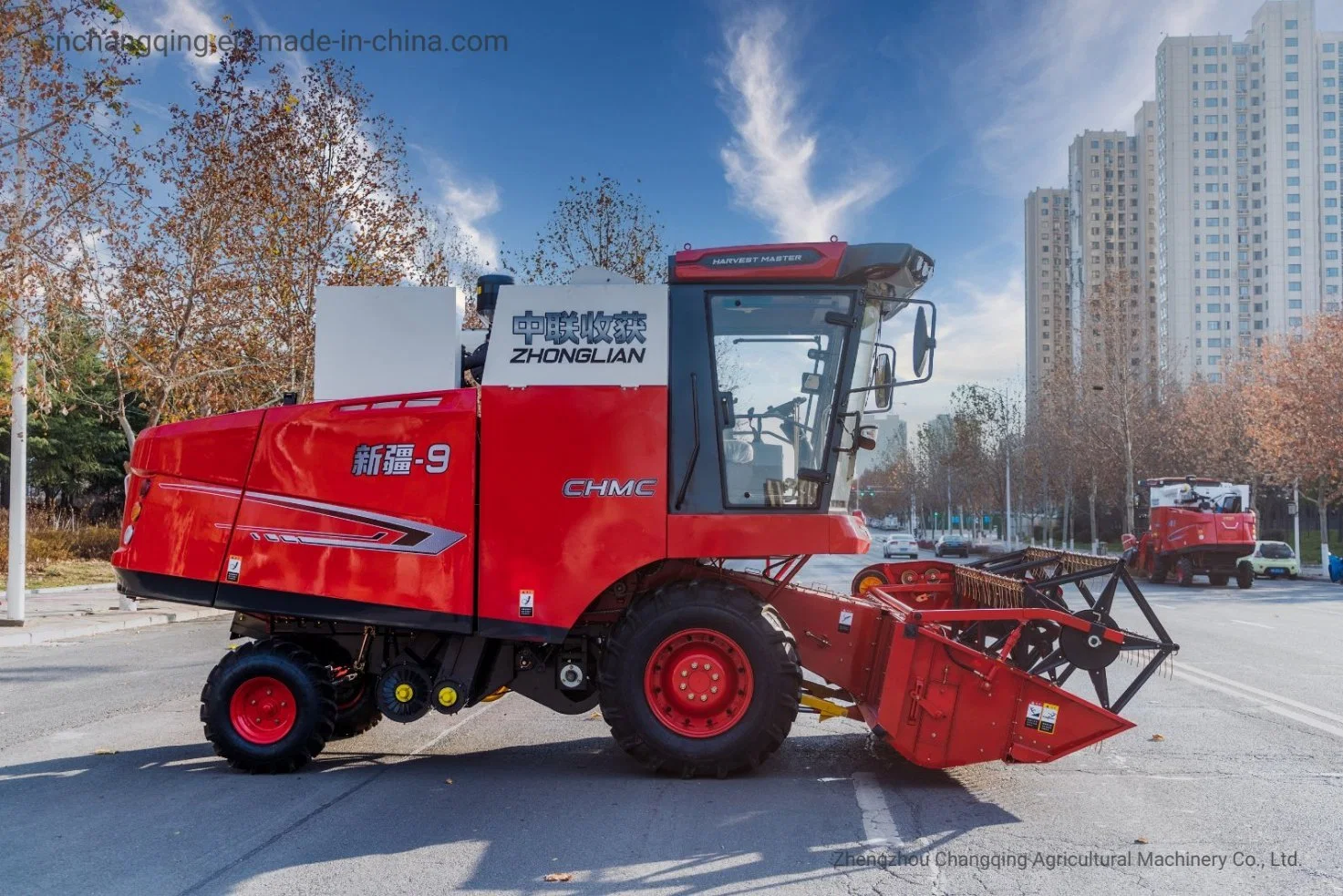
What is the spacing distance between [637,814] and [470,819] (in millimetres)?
915

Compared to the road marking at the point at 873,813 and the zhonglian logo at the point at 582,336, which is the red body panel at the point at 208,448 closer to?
the zhonglian logo at the point at 582,336

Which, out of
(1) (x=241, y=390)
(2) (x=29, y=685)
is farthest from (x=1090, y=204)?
(2) (x=29, y=685)

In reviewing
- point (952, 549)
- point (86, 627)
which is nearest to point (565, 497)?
point (86, 627)

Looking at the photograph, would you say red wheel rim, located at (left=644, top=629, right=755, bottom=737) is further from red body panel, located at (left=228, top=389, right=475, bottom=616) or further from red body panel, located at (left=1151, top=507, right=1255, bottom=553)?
red body panel, located at (left=1151, top=507, right=1255, bottom=553)

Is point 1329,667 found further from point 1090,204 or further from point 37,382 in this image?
point 1090,204

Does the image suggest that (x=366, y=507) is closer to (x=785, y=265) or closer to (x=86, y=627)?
(x=785, y=265)

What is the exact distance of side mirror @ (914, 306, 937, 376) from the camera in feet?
21.3

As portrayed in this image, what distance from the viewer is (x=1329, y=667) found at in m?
12.1

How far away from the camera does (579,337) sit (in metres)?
6.74

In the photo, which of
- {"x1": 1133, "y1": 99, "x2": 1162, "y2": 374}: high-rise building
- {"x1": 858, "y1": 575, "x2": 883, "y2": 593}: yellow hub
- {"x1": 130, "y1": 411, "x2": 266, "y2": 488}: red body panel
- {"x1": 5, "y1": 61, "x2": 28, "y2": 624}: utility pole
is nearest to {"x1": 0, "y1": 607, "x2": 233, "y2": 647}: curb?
{"x1": 5, "y1": 61, "x2": 28, "y2": 624}: utility pole

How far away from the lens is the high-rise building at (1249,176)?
12594 cm

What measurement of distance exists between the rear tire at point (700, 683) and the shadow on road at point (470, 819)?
0.73ft

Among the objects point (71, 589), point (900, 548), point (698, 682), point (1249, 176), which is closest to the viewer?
point (698, 682)

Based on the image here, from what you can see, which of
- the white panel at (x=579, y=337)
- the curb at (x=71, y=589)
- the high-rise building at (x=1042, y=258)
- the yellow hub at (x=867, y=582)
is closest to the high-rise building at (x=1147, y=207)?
the high-rise building at (x=1042, y=258)
